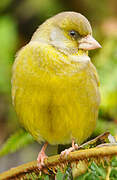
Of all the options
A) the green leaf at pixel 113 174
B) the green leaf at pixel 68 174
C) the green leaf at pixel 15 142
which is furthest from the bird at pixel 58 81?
the green leaf at pixel 113 174

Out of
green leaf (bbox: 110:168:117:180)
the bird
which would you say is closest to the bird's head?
the bird

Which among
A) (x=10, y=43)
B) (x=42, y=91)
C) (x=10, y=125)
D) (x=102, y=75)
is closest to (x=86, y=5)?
(x=10, y=43)

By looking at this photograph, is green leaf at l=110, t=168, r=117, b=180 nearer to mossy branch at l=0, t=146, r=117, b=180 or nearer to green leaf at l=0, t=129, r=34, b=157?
mossy branch at l=0, t=146, r=117, b=180

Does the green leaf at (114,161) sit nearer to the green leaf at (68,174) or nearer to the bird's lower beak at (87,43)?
the green leaf at (68,174)

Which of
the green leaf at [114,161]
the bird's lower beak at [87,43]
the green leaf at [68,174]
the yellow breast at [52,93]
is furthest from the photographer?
the bird's lower beak at [87,43]

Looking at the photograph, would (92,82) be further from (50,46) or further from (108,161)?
(108,161)
